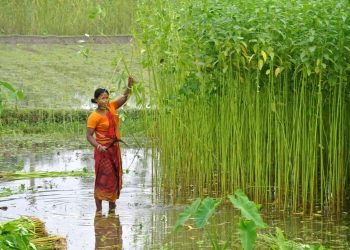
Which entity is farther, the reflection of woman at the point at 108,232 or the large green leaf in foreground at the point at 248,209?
the reflection of woman at the point at 108,232

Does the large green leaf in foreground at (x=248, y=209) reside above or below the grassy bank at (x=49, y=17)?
below

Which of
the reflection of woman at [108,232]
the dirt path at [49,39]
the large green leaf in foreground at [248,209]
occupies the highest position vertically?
the dirt path at [49,39]

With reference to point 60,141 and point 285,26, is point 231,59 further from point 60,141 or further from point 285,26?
point 60,141

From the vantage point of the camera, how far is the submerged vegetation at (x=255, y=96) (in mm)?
9070

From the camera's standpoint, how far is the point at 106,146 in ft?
32.5

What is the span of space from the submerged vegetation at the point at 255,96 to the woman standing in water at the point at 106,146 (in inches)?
21.9

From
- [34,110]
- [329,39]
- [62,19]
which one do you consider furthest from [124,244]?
[62,19]

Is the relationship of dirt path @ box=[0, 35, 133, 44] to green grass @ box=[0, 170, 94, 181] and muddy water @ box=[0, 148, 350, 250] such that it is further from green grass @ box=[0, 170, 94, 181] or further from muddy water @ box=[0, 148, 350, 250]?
muddy water @ box=[0, 148, 350, 250]

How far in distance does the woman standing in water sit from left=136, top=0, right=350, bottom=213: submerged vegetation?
21.9 inches

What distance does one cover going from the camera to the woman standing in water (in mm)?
9805

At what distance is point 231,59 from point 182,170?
1.58m

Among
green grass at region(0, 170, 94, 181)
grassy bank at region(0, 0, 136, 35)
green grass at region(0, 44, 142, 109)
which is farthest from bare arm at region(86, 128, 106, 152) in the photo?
grassy bank at region(0, 0, 136, 35)

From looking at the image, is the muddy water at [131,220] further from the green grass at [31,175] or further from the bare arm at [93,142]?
the bare arm at [93,142]

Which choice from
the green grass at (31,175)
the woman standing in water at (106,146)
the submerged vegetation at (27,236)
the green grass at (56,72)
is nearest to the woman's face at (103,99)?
the woman standing in water at (106,146)
